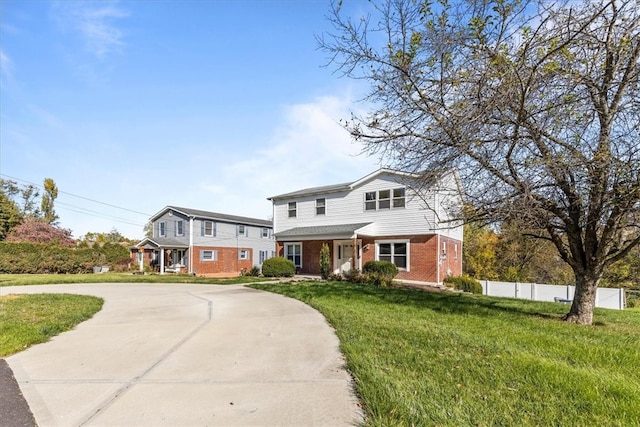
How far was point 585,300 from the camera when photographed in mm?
7668

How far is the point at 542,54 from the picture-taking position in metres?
5.41

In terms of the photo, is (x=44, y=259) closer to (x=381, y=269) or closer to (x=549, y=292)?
(x=381, y=269)

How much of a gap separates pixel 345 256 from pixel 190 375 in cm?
1817

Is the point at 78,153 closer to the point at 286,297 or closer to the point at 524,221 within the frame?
the point at 286,297

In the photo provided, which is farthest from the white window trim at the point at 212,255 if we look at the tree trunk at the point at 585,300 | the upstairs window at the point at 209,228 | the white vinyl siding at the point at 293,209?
the tree trunk at the point at 585,300

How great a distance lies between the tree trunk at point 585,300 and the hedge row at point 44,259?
30.1 meters

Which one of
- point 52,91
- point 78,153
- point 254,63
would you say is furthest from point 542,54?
point 78,153

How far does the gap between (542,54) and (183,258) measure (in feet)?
99.1

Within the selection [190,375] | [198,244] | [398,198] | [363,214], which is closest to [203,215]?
[198,244]

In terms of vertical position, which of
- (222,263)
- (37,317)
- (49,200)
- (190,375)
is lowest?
(222,263)

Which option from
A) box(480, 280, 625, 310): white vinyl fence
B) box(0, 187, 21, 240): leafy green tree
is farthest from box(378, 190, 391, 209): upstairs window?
box(0, 187, 21, 240): leafy green tree

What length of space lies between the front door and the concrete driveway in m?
14.4

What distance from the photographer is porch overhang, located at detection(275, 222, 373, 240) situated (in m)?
19.3

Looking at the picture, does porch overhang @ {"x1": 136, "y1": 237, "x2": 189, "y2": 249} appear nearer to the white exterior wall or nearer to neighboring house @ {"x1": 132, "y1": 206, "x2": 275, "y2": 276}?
neighboring house @ {"x1": 132, "y1": 206, "x2": 275, "y2": 276}
